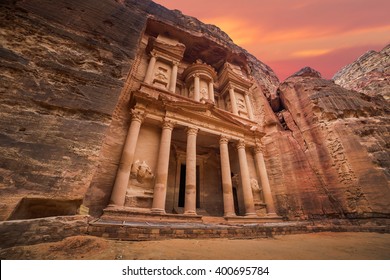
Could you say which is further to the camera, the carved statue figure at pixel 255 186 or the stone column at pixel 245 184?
the carved statue figure at pixel 255 186

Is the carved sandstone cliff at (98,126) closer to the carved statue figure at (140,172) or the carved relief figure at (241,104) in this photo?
the carved statue figure at (140,172)

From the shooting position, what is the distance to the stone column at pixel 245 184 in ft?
33.9

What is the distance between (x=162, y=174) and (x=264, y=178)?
303 inches

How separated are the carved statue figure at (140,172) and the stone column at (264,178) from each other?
26.4ft

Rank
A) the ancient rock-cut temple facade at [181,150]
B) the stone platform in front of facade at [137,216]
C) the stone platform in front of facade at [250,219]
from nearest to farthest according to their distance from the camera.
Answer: the stone platform in front of facade at [137,216] < the ancient rock-cut temple facade at [181,150] < the stone platform in front of facade at [250,219]

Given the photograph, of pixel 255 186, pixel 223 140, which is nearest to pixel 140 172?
pixel 223 140

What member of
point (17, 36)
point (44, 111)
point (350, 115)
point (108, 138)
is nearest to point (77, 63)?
point (17, 36)

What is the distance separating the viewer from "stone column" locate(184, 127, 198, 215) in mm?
8578

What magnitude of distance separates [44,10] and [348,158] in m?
17.6

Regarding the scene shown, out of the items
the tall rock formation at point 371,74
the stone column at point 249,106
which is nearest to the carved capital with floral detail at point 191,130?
the stone column at point 249,106

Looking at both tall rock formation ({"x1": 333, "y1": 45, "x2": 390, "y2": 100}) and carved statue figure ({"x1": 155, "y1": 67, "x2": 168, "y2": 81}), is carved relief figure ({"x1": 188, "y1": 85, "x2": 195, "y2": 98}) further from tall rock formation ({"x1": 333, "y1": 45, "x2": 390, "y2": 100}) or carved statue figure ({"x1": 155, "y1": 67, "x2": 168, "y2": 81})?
tall rock formation ({"x1": 333, "y1": 45, "x2": 390, "y2": 100})

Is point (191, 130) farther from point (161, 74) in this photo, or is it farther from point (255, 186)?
point (161, 74)

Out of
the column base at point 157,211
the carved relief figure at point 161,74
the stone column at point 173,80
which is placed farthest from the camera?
the carved relief figure at point 161,74

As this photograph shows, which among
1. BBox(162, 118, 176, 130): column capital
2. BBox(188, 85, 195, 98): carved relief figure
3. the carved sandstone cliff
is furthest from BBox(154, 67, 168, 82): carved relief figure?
BBox(162, 118, 176, 130): column capital
